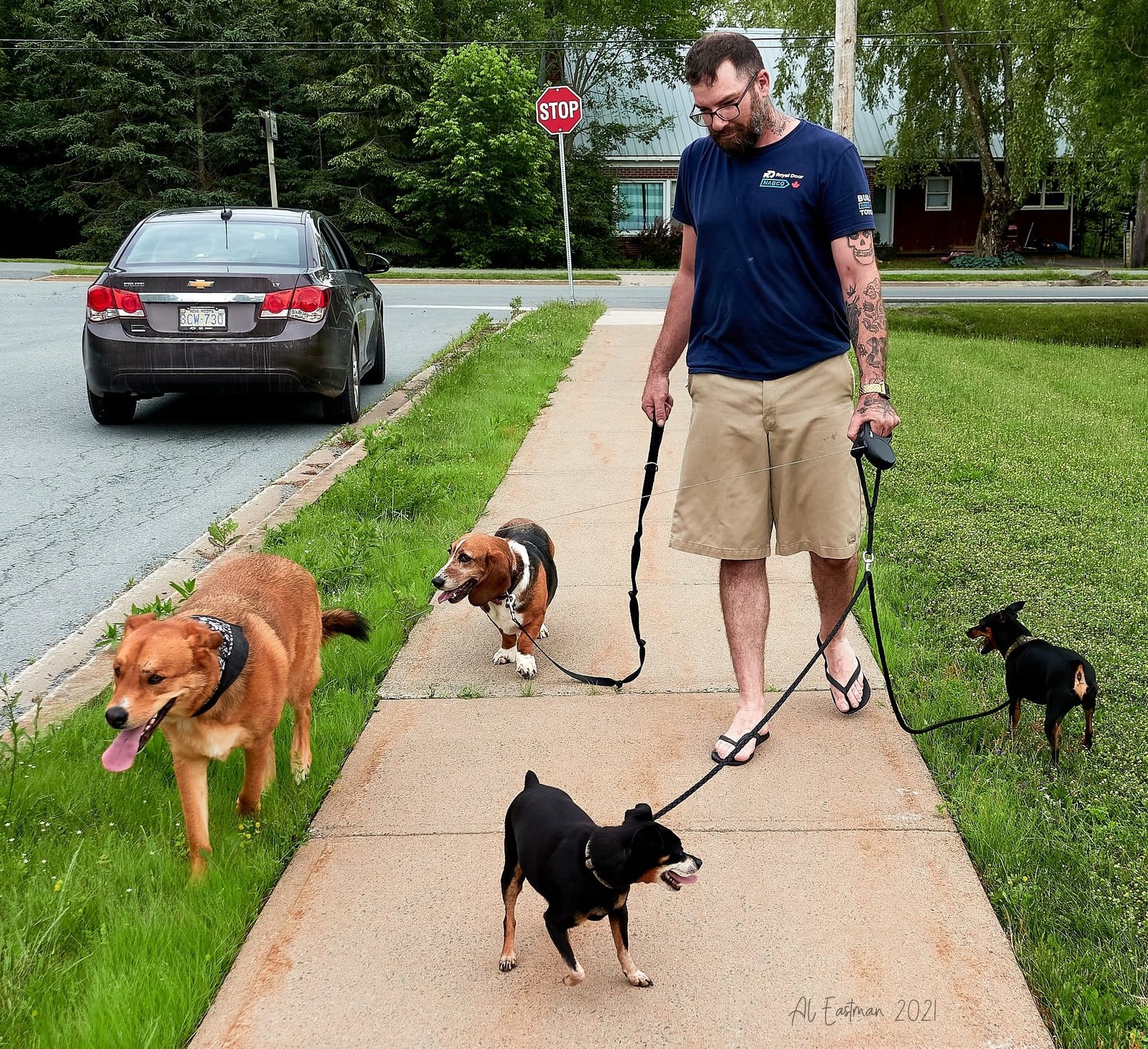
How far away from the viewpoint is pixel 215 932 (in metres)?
3.05

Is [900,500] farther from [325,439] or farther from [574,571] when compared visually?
[325,439]

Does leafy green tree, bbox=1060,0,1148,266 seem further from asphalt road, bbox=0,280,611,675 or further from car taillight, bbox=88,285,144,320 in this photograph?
car taillight, bbox=88,285,144,320

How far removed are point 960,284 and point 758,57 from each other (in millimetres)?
25702

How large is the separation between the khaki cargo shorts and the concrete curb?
8.10ft

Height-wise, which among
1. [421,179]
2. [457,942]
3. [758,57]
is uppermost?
[421,179]

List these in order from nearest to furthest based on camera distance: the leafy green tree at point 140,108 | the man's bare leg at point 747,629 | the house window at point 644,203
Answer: the man's bare leg at point 747,629, the leafy green tree at point 140,108, the house window at point 644,203

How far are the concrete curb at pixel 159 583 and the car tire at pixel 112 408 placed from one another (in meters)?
1.92

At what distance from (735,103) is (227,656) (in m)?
2.32

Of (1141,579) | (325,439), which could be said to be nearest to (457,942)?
(1141,579)

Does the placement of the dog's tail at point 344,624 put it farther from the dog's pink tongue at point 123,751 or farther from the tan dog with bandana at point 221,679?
the dog's pink tongue at point 123,751

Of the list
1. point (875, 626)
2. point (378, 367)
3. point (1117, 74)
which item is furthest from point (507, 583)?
point (1117, 74)

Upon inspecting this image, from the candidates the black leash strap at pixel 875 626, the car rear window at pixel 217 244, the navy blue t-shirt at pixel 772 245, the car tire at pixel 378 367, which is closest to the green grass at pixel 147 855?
the black leash strap at pixel 875 626

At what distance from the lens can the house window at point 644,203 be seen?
136 feet

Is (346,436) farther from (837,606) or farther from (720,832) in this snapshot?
(720,832)
